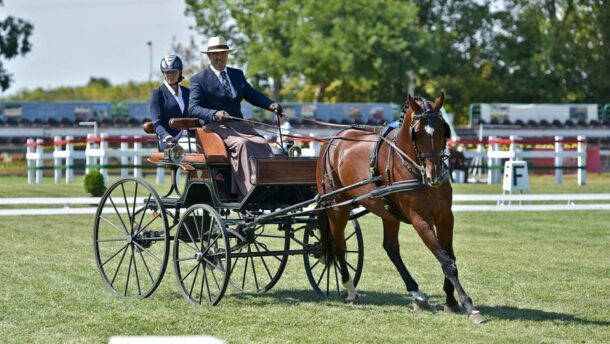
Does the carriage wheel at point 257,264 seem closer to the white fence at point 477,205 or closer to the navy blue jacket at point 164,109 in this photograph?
the navy blue jacket at point 164,109

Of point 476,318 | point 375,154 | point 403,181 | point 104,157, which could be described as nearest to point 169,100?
point 375,154

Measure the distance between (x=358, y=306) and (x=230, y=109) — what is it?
2290 millimetres

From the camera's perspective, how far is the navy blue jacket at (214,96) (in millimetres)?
11477

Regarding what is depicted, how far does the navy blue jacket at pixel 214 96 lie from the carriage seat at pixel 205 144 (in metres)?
0.13

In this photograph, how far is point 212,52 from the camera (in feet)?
38.4

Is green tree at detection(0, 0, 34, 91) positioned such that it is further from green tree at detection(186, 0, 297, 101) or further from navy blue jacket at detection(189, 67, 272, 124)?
navy blue jacket at detection(189, 67, 272, 124)

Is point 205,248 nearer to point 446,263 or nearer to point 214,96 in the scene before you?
point 214,96

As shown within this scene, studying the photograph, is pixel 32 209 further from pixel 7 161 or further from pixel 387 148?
pixel 7 161

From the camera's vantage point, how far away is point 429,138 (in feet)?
32.5

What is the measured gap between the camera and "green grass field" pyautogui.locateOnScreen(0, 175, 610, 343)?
919 centimetres

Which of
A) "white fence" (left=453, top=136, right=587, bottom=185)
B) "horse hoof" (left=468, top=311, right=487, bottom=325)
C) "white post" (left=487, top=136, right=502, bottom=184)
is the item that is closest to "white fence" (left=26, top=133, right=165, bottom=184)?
"white fence" (left=453, top=136, right=587, bottom=185)

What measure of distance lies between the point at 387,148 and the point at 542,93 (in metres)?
49.4

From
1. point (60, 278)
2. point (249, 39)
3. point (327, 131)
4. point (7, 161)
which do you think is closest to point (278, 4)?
point (249, 39)

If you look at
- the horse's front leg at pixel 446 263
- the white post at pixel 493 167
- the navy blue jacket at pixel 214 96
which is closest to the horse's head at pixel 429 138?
the horse's front leg at pixel 446 263
